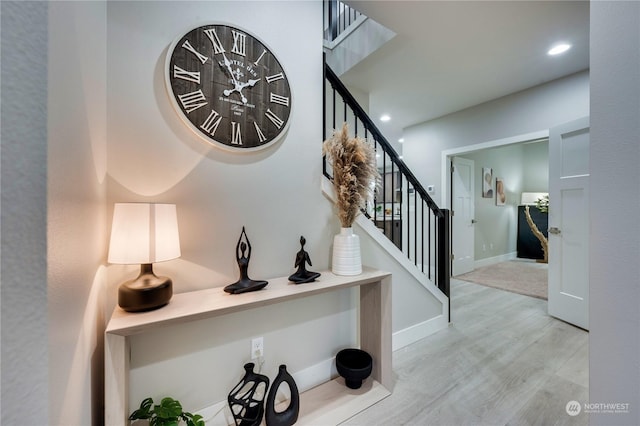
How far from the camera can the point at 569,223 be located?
2.57 meters

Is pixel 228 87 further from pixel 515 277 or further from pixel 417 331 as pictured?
pixel 515 277

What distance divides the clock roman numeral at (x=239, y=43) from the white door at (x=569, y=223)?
319cm

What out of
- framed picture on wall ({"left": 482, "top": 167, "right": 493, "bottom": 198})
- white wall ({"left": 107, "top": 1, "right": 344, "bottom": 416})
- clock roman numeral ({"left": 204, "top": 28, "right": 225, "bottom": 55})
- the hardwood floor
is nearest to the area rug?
the hardwood floor

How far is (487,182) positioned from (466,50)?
349 cm

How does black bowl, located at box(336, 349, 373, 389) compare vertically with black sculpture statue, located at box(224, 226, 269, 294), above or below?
below

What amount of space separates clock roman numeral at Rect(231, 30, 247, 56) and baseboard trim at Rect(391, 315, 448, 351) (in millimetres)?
2374

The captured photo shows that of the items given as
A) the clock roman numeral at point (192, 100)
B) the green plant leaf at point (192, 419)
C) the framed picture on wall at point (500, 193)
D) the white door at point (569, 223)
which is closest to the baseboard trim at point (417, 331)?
the white door at point (569, 223)

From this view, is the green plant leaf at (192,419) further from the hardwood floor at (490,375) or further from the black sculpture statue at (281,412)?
the hardwood floor at (490,375)

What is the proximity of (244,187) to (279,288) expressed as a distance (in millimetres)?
611

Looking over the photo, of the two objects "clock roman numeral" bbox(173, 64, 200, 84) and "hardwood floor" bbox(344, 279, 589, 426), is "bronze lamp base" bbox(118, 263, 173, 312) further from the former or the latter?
"hardwood floor" bbox(344, 279, 589, 426)

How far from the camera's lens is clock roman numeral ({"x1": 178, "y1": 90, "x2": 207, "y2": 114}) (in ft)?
4.03

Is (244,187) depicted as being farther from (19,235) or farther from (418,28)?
(418,28)

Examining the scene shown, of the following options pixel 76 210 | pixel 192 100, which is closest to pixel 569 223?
pixel 192 100

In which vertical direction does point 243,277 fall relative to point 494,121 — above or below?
below
